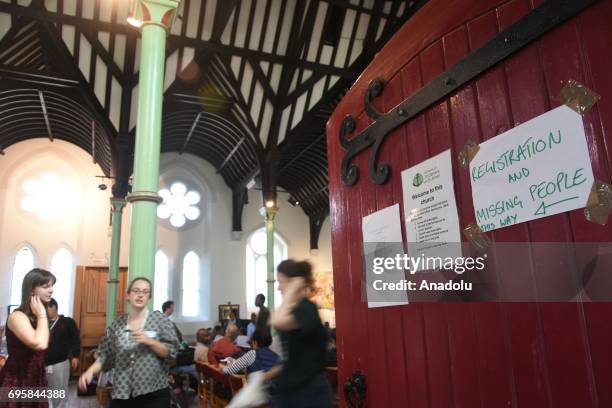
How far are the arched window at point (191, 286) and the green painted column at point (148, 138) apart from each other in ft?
40.0

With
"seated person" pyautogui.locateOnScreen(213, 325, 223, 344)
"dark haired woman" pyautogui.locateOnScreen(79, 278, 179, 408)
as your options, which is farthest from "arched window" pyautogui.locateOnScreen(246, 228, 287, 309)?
Answer: "dark haired woman" pyautogui.locateOnScreen(79, 278, 179, 408)

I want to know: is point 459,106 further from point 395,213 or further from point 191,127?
point 191,127

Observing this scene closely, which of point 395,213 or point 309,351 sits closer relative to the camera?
point 395,213

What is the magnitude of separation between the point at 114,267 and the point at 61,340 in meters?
5.49

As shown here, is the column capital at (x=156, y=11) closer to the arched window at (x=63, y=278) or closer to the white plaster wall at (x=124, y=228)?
the white plaster wall at (x=124, y=228)

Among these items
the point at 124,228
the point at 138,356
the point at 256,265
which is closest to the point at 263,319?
the point at 138,356

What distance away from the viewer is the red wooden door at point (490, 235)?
0.86m

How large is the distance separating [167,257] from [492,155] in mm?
15151

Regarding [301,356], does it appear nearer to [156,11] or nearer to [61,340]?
[156,11]

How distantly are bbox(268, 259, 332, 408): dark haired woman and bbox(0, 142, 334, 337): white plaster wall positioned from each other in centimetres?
1321

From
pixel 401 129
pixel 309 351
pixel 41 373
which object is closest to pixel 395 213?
pixel 401 129

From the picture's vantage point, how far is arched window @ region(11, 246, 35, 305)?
13414 mm

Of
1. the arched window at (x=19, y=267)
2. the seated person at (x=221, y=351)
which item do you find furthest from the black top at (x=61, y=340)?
the arched window at (x=19, y=267)

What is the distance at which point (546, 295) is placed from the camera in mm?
929
